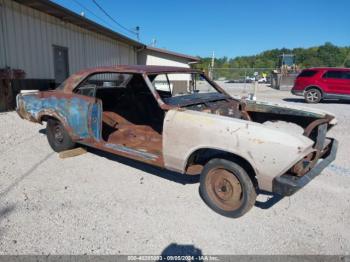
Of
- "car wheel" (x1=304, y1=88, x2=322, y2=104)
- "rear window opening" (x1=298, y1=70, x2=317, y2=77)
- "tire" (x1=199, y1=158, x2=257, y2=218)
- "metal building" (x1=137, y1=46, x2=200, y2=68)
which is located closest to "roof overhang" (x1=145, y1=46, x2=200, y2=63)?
"metal building" (x1=137, y1=46, x2=200, y2=68)

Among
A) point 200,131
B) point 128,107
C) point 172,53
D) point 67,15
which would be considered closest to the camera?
point 200,131

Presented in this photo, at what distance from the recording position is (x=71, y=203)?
352 centimetres

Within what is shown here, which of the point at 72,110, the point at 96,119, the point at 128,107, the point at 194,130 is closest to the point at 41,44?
the point at 128,107

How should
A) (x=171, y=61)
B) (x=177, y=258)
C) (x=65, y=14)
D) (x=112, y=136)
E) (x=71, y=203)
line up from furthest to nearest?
(x=171, y=61) < (x=65, y=14) < (x=112, y=136) < (x=71, y=203) < (x=177, y=258)

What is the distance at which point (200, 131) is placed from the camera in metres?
3.24

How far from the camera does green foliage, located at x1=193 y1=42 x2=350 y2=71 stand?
243 feet

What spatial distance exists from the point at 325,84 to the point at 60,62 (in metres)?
12.0

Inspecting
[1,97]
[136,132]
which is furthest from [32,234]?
[1,97]

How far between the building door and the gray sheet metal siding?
0.71ft

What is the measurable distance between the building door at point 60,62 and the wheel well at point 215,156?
9617 mm

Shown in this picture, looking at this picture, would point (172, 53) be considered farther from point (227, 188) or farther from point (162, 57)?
point (227, 188)

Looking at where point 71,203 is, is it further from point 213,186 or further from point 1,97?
point 1,97

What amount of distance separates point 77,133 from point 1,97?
5.32 meters

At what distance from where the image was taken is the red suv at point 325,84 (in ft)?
45.8
